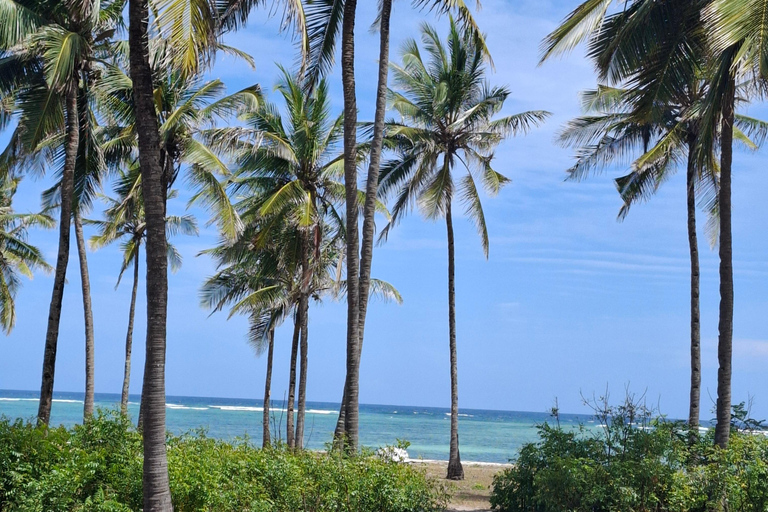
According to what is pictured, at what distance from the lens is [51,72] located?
11336 mm

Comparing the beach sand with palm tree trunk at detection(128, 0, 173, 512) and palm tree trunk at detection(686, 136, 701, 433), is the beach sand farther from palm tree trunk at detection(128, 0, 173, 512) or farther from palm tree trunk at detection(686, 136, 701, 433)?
palm tree trunk at detection(686, 136, 701, 433)

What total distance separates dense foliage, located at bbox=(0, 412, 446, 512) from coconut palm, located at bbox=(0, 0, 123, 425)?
414 cm

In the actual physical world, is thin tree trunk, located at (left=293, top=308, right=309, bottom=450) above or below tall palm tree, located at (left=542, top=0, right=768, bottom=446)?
below

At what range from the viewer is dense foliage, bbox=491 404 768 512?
8.61m

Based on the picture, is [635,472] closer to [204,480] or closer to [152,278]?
[204,480]

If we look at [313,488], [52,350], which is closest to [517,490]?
[313,488]

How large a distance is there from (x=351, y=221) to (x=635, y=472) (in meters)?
5.48

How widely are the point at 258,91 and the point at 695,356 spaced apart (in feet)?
37.6

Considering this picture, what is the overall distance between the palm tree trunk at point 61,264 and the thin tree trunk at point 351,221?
17.6ft

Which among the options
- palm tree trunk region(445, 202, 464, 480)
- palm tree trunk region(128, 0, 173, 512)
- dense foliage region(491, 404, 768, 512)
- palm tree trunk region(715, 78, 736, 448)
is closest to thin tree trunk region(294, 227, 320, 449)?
palm tree trunk region(445, 202, 464, 480)

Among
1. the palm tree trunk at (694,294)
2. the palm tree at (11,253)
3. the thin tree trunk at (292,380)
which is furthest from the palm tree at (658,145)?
the palm tree at (11,253)

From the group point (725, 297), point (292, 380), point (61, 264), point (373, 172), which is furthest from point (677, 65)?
point (292, 380)

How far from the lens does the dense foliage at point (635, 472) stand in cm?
861

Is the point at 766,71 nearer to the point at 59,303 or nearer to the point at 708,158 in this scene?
the point at 708,158
